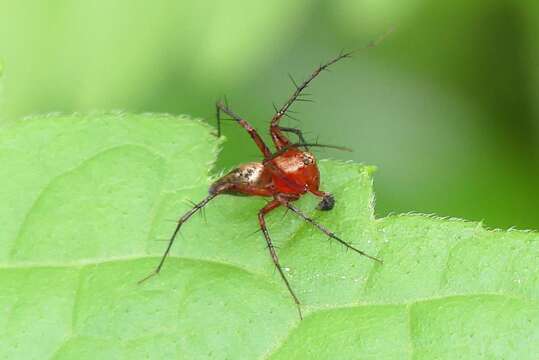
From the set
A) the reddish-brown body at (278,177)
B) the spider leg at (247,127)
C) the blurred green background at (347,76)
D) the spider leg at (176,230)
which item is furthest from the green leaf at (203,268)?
the blurred green background at (347,76)

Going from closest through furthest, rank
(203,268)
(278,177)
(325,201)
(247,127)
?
(203,268), (325,201), (278,177), (247,127)

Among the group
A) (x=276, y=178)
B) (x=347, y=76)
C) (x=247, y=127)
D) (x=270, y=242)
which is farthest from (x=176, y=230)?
(x=347, y=76)

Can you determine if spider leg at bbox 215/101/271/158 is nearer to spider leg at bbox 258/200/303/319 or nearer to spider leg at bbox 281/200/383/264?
spider leg at bbox 258/200/303/319

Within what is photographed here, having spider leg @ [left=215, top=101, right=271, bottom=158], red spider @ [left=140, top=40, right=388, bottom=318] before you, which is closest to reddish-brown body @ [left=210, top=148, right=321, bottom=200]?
red spider @ [left=140, top=40, right=388, bottom=318]

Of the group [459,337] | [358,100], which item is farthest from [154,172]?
[358,100]

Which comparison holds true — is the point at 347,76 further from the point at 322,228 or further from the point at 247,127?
the point at 322,228

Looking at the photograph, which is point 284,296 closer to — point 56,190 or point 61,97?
point 56,190
